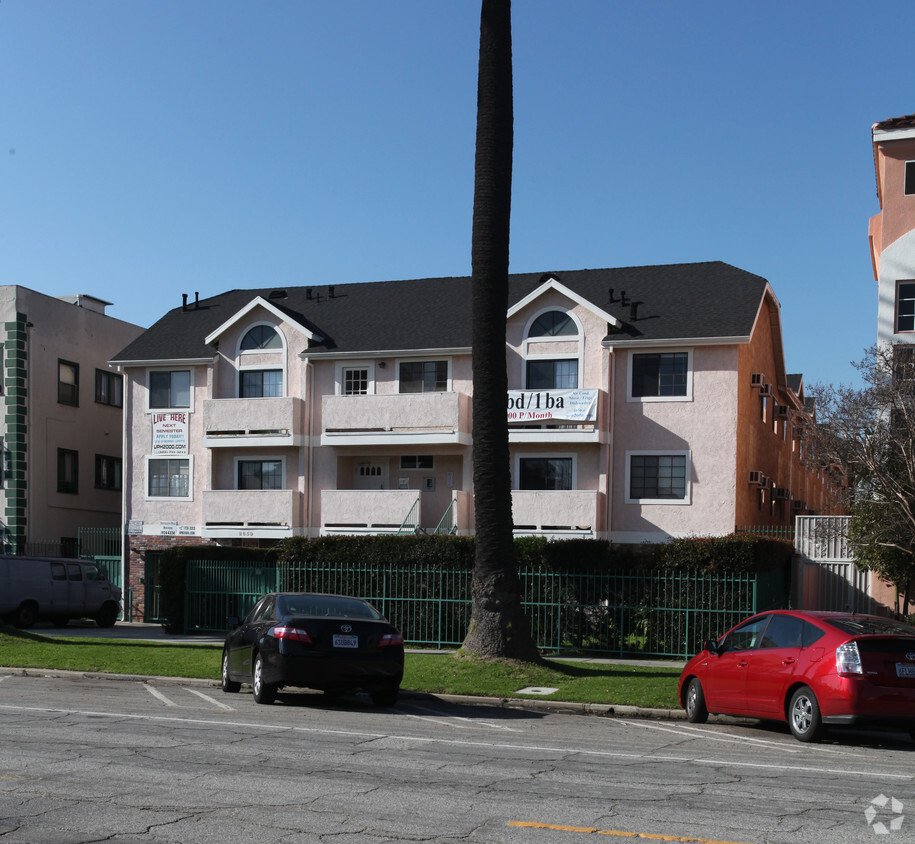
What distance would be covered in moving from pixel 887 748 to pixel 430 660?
8.78m

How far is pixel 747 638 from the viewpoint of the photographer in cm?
1339

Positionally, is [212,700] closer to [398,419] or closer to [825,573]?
[825,573]

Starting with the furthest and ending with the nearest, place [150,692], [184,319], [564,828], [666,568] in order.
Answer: [184,319] → [666,568] → [150,692] → [564,828]

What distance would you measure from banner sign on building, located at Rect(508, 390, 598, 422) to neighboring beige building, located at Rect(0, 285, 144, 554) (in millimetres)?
16814

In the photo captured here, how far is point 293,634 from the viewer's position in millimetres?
14133

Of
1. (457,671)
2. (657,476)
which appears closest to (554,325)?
(657,476)

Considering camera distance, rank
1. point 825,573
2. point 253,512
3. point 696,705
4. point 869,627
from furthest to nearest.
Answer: point 253,512
point 825,573
point 696,705
point 869,627

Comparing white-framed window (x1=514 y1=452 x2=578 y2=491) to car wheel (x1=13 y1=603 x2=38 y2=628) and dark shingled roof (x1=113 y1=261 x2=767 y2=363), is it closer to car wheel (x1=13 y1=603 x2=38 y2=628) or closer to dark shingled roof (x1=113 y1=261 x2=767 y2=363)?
dark shingled roof (x1=113 y1=261 x2=767 y2=363)

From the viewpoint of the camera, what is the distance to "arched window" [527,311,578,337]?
33344 millimetres

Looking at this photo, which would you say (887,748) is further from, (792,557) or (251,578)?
(251,578)

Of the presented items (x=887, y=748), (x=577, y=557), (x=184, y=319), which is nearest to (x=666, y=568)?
(x=577, y=557)

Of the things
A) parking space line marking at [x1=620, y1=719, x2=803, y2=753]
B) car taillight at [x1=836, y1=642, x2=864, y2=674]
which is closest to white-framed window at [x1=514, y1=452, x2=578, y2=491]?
parking space line marking at [x1=620, y1=719, x2=803, y2=753]

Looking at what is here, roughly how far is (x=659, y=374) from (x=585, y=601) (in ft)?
35.8

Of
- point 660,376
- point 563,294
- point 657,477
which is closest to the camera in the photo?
point 657,477
